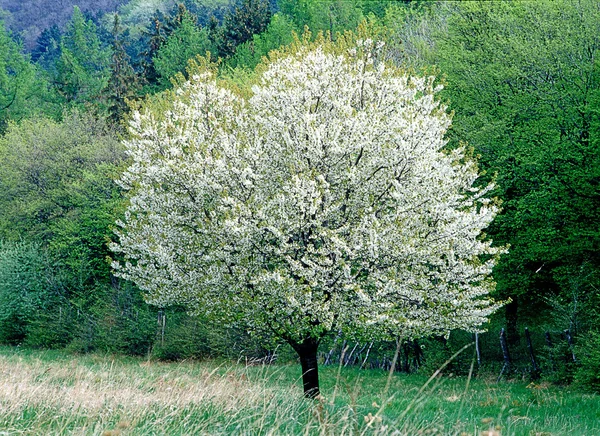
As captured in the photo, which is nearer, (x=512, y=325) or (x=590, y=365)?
(x=590, y=365)

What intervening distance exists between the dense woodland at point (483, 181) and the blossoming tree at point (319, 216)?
1.85m

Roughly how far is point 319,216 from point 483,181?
44.3 ft

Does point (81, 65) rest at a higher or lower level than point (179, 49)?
higher

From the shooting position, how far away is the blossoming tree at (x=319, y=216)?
1318 cm

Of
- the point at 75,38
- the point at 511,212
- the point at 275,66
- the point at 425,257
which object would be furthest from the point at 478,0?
the point at 75,38

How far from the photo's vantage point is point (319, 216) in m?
13.4

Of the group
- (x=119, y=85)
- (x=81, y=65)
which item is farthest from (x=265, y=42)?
(x=81, y=65)

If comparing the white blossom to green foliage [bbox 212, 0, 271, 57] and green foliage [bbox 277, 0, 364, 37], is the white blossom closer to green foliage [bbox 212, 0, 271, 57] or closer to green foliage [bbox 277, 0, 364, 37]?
green foliage [bbox 277, 0, 364, 37]

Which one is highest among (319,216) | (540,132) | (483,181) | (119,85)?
(119,85)

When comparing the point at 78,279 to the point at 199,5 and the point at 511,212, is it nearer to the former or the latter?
the point at 511,212

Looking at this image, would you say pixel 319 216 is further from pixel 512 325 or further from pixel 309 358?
pixel 512 325

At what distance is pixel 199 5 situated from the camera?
367 ft

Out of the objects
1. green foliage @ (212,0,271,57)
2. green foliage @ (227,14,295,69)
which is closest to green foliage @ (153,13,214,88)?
green foliage @ (212,0,271,57)

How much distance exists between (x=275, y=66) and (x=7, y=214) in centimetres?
3176
